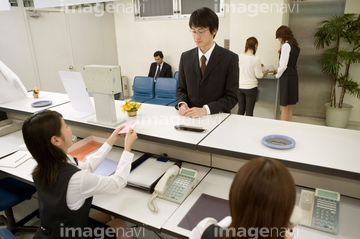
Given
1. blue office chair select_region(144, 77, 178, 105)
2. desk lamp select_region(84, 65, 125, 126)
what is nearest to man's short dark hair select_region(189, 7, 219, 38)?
desk lamp select_region(84, 65, 125, 126)

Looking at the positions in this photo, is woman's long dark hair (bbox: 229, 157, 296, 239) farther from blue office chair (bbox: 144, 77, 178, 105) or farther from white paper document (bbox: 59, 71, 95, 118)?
blue office chair (bbox: 144, 77, 178, 105)

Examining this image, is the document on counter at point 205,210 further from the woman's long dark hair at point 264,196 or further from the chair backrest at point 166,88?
the chair backrest at point 166,88

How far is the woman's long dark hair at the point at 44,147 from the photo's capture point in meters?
1.31

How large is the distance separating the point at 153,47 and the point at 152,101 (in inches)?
76.8

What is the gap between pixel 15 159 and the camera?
2.07 meters

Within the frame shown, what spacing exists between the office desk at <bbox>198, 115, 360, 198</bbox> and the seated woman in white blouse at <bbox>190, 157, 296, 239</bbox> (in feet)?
1.76

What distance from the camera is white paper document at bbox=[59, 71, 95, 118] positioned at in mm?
2182

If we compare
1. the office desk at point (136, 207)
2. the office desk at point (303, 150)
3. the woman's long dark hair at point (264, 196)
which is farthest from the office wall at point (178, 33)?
the woman's long dark hair at point (264, 196)

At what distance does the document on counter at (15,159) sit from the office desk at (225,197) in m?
1.39

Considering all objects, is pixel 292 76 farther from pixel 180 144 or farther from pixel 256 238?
pixel 256 238

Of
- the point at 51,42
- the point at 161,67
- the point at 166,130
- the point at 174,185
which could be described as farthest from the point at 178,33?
the point at 174,185

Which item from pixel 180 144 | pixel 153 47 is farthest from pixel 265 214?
pixel 153 47

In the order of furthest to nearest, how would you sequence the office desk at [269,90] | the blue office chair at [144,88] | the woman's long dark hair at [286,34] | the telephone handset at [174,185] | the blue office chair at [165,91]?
the blue office chair at [144,88] → the blue office chair at [165,91] → the office desk at [269,90] → the woman's long dark hair at [286,34] → the telephone handset at [174,185]

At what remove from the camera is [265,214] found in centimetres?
79
